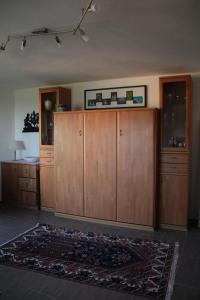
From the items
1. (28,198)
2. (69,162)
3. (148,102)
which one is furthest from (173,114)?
(28,198)

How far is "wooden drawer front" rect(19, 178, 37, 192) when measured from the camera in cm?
495

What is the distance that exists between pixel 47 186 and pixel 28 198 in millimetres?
498

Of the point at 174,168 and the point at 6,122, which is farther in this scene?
the point at 6,122

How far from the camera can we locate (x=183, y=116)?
13.3ft

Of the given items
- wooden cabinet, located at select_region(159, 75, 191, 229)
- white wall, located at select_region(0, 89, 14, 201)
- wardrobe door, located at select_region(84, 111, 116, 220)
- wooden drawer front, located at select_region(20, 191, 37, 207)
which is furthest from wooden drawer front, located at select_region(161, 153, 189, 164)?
white wall, located at select_region(0, 89, 14, 201)

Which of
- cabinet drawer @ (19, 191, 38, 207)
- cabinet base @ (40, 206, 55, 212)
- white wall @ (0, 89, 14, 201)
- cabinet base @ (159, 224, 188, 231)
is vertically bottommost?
cabinet base @ (159, 224, 188, 231)

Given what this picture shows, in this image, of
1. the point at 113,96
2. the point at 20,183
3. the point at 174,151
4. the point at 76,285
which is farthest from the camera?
the point at 20,183

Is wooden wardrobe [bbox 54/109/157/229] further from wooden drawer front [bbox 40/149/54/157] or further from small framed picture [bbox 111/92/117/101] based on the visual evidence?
small framed picture [bbox 111/92/117/101]

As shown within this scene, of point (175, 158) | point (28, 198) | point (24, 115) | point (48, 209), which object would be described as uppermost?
point (24, 115)

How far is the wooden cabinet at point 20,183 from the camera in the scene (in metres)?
4.95

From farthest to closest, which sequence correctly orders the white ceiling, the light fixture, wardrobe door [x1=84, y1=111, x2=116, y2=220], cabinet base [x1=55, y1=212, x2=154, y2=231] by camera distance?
wardrobe door [x1=84, y1=111, x2=116, y2=220]
cabinet base [x1=55, y1=212, x2=154, y2=231]
the light fixture
the white ceiling

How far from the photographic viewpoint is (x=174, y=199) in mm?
4008

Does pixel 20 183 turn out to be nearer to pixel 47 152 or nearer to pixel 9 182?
pixel 9 182

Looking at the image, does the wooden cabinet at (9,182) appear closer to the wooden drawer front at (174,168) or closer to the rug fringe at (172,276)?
the wooden drawer front at (174,168)
